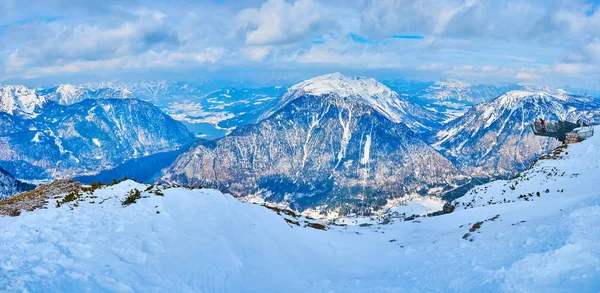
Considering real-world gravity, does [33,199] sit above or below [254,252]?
above

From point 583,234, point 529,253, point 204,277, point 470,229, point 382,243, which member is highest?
point 583,234

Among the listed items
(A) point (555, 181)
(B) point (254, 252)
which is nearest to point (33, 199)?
(B) point (254, 252)

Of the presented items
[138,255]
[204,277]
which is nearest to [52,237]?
[138,255]

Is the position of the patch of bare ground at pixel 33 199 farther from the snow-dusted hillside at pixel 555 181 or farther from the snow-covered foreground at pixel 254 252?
the snow-dusted hillside at pixel 555 181

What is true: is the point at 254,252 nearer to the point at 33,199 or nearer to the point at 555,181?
the point at 33,199

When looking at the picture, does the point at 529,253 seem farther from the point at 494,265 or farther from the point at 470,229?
the point at 470,229

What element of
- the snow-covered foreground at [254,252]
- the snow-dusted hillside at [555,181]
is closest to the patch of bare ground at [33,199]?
the snow-covered foreground at [254,252]
